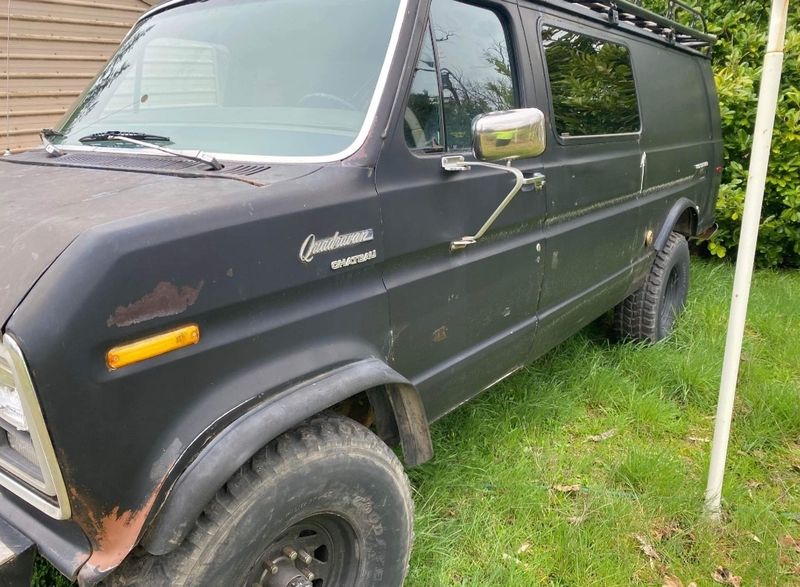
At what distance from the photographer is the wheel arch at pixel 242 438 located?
1.51 meters

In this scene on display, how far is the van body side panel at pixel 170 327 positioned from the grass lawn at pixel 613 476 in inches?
44.7

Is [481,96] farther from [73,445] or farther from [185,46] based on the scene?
[73,445]

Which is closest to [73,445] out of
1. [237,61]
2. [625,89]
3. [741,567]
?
[237,61]

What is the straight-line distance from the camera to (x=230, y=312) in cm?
163

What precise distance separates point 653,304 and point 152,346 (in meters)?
3.66

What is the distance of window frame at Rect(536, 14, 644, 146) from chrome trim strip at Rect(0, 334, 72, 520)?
7.84ft

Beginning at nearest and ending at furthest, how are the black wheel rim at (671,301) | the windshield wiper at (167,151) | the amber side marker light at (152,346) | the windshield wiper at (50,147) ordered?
the amber side marker light at (152,346) < the windshield wiper at (167,151) < the windshield wiper at (50,147) < the black wheel rim at (671,301)

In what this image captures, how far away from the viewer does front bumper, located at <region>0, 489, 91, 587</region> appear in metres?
1.50

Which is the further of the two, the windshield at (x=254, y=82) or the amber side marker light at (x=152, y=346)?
the windshield at (x=254, y=82)

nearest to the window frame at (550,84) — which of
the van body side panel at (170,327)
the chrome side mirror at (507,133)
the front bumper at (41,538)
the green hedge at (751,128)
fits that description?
the chrome side mirror at (507,133)

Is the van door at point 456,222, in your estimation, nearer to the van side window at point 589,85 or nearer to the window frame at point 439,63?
the window frame at point 439,63

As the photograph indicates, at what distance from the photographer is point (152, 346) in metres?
1.47

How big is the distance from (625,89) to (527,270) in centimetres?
165

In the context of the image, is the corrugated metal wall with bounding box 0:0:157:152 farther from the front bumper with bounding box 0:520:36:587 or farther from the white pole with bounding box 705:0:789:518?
the white pole with bounding box 705:0:789:518
